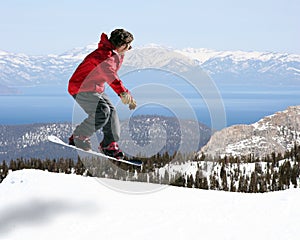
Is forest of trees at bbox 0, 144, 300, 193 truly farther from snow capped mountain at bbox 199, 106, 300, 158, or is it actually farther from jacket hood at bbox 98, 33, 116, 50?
snow capped mountain at bbox 199, 106, 300, 158

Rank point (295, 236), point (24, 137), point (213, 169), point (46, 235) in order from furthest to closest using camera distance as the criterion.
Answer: point (24, 137), point (213, 169), point (46, 235), point (295, 236)

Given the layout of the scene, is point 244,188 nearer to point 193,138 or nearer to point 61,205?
point 193,138

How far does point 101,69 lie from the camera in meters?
5.58

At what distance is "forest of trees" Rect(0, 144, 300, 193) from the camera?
8.07 m

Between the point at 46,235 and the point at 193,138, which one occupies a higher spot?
the point at 193,138

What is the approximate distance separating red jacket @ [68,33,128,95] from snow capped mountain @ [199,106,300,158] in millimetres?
13900

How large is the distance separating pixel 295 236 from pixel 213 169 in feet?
23.2

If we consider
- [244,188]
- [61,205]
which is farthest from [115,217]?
[244,188]

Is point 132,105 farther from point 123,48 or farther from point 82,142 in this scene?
point 82,142

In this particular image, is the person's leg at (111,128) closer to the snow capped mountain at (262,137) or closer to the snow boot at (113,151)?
the snow boot at (113,151)

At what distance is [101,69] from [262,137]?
1641 cm

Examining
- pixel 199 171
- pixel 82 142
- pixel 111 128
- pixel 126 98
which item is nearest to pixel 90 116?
pixel 111 128

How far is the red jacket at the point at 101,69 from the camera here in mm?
5590

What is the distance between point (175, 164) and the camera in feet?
25.0
